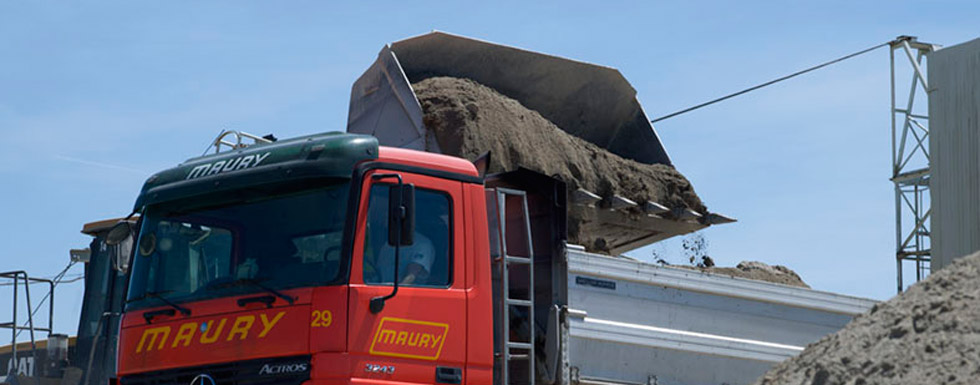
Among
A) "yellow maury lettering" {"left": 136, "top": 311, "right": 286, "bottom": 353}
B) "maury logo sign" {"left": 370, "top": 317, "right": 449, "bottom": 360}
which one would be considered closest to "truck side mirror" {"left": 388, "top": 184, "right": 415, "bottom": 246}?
"maury logo sign" {"left": 370, "top": 317, "right": 449, "bottom": 360}

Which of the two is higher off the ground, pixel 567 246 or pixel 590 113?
pixel 590 113

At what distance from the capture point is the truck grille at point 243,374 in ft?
21.6

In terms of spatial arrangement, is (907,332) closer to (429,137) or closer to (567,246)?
(567,246)

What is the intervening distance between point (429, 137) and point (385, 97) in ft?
2.30

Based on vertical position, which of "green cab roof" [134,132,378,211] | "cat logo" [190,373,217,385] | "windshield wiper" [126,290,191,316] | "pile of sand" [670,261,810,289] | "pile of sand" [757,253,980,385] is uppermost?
"pile of sand" [670,261,810,289]

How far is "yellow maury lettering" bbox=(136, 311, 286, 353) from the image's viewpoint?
266 inches

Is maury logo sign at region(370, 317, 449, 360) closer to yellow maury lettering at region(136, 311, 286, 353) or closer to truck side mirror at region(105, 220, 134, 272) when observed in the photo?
yellow maury lettering at region(136, 311, 286, 353)

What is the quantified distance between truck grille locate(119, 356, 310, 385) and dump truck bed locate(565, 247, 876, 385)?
6.68ft

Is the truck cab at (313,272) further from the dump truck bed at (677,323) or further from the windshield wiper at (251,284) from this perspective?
the dump truck bed at (677,323)

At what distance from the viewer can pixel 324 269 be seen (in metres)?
6.68

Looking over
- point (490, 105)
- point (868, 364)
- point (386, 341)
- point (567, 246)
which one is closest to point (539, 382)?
point (567, 246)

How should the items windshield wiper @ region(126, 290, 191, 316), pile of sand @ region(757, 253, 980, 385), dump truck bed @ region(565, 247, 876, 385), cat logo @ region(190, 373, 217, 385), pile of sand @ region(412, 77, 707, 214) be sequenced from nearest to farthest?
pile of sand @ region(757, 253, 980, 385)
cat logo @ region(190, 373, 217, 385)
windshield wiper @ region(126, 290, 191, 316)
dump truck bed @ region(565, 247, 876, 385)
pile of sand @ region(412, 77, 707, 214)

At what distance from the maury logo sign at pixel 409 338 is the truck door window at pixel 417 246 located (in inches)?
9.4

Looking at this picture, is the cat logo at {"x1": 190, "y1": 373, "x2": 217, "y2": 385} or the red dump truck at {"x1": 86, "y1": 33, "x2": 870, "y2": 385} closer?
Result: the red dump truck at {"x1": 86, "y1": 33, "x2": 870, "y2": 385}
